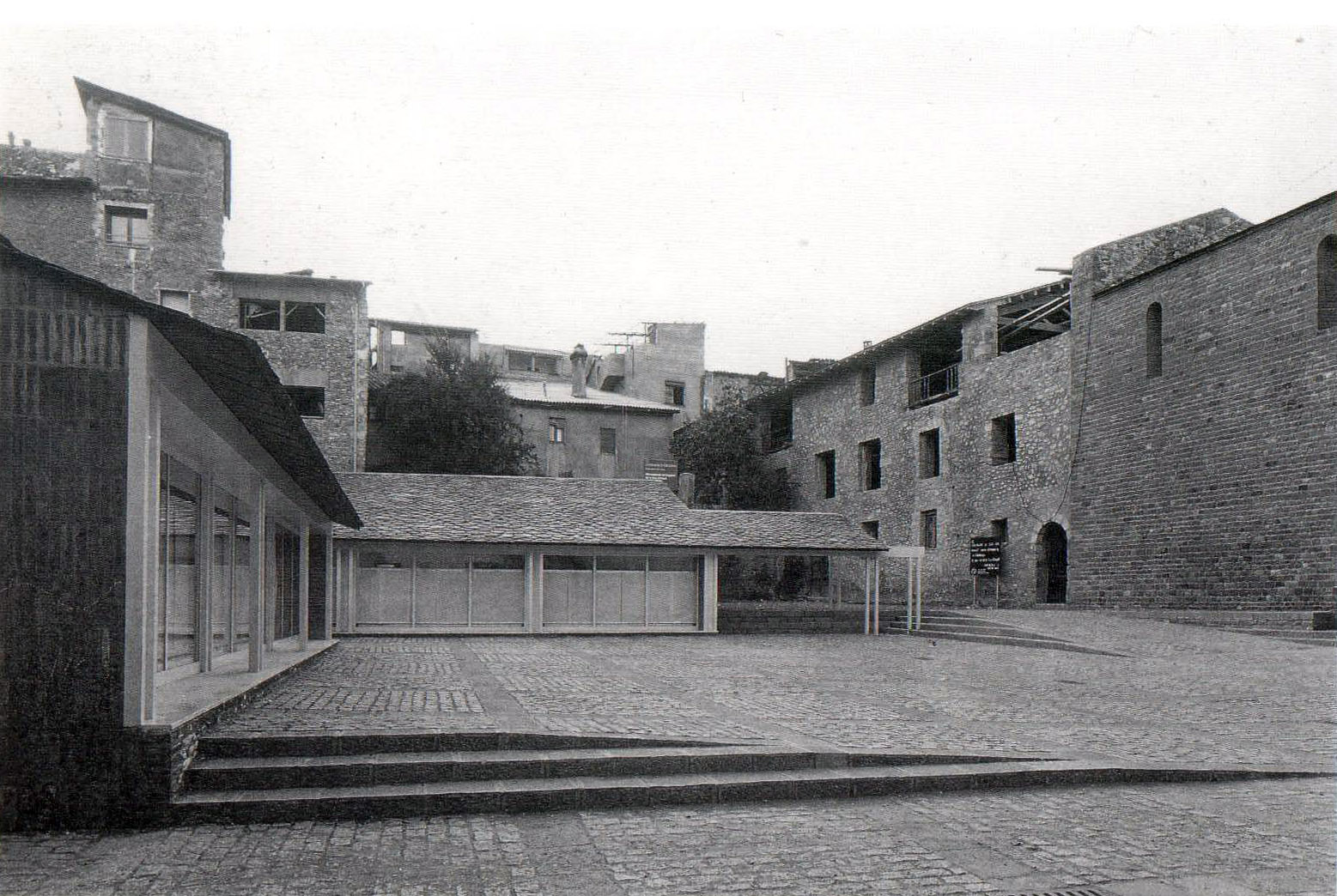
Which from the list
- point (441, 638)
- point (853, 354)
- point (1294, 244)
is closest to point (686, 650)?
point (441, 638)

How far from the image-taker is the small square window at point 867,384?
3609cm

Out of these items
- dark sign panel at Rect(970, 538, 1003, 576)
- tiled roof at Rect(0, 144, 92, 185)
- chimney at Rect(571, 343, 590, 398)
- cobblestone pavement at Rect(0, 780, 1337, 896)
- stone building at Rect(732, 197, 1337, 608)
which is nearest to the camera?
cobblestone pavement at Rect(0, 780, 1337, 896)

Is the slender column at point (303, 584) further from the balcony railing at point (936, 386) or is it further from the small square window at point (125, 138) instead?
the balcony railing at point (936, 386)

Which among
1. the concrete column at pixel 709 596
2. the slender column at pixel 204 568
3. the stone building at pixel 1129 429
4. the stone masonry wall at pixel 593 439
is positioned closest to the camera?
the slender column at pixel 204 568

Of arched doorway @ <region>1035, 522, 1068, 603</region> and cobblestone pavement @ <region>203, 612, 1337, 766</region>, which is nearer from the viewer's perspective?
cobblestone pavement @ <region>203, 612, 1337, 766</region>

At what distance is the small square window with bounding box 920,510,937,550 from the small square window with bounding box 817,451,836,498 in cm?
638

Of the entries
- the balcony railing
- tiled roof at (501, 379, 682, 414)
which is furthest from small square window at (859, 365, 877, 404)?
tiled roof at (501, 379, 682, 414)

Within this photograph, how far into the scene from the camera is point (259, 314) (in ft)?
108

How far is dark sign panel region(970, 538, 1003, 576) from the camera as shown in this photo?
28.1 meters

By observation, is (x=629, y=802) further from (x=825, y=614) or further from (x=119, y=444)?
(x=825, y=614)

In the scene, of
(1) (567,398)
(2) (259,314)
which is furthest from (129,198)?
(1) (567,398)

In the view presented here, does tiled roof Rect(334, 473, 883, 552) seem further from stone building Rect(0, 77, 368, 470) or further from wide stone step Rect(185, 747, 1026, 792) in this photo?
wide stone step Rect(185, 747, 1026, 792)

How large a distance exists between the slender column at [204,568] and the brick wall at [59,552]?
357 centimetres

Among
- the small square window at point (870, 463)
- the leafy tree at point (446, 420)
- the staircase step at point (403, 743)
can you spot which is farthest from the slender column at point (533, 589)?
the small square window at point (870, 463)
